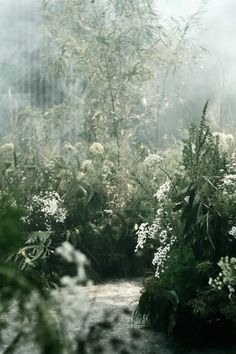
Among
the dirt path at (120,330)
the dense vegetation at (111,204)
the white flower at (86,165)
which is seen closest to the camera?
the dense vegetation at (111,204)

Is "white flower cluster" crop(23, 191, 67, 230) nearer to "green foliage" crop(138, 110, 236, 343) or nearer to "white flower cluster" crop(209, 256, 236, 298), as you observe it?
"green foliage" crop(138, 110, 236, 343)

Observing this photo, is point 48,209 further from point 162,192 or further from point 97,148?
point 162,192

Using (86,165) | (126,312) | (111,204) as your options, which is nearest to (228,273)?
(126,312)

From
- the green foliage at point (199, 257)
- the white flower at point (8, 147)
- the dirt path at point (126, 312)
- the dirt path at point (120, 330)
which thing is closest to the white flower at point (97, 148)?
the white flower at point (8, 147)

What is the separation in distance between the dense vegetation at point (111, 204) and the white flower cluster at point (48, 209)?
2 centimetres

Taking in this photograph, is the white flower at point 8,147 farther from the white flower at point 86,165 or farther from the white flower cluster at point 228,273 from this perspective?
the white flower cluster at point 228,273

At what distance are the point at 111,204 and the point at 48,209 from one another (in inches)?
24.6

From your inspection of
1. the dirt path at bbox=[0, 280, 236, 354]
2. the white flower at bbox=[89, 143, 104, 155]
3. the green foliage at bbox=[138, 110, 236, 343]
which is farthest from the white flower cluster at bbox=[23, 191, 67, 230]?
the green foliage at bbox=[138, 110, 236, 343]

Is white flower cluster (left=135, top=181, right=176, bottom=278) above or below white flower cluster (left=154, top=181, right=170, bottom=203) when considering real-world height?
below

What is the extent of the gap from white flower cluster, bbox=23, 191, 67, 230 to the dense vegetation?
0.05ft

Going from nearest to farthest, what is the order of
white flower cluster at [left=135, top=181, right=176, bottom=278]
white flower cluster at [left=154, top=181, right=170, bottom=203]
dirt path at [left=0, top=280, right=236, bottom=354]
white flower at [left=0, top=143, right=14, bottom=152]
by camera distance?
dirt path at [left=0, top=280, right=236, bottom=354] < white flower cluster at [left=135, top=181, right=176, bottom=278] < white flower cluster at [left=154, top=181, right=170, bottom=203] < white flower at [left=0, top=143, right=14, bottom=152]

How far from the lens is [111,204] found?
4992 millimetres

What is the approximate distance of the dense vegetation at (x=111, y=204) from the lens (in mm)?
903

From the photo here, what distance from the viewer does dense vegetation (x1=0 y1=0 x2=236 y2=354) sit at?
90cm
